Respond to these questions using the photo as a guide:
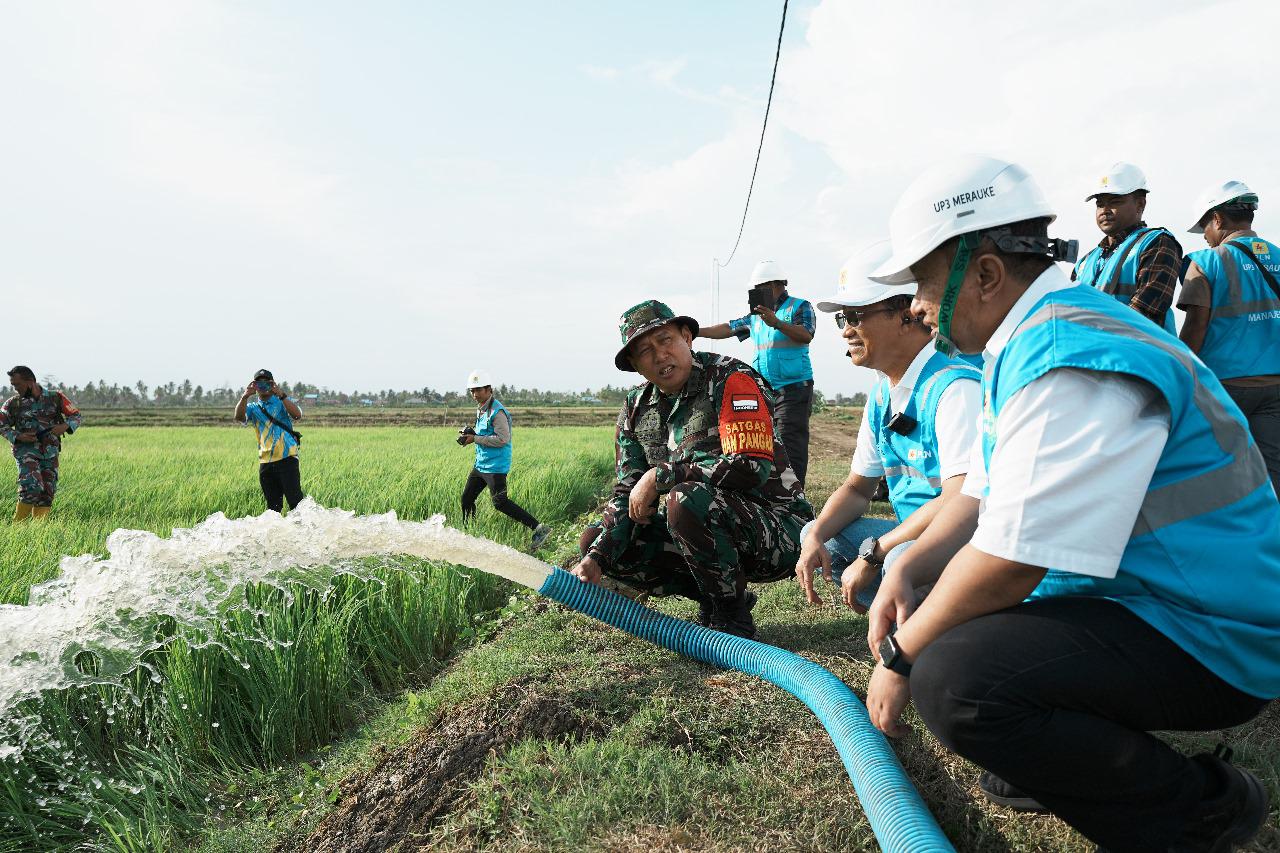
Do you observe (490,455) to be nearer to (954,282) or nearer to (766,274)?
(766,274)

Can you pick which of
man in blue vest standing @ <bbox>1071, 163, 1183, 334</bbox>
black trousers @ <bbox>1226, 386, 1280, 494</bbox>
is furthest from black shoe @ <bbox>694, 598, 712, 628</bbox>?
black trousers @ <bbox>1226, 386, 1280, 494</bbox>

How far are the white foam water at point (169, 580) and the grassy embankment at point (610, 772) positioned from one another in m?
→ 0.56

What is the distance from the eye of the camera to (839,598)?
3773 mm

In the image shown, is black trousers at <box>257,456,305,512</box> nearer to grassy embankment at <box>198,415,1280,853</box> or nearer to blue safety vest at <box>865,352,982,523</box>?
grassy embankment at <box>198,415,1280,853</box>

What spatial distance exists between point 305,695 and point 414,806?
1163 mm

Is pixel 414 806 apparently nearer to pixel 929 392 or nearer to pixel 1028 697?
pixel 1028 697

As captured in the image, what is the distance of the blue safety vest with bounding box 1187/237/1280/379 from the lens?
331 centimetres

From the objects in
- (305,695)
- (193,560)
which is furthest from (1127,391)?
(193,560)

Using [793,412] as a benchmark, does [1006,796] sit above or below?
below

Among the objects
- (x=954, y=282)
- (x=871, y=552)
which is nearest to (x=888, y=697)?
(x=871, y=552)

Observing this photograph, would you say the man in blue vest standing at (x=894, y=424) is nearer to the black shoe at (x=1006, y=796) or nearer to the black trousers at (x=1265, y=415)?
the black shoe at (x=1006, y=796)

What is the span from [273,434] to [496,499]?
7.23ft

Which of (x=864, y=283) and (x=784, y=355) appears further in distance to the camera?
(x=784, y=355)

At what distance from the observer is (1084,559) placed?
1.25m
